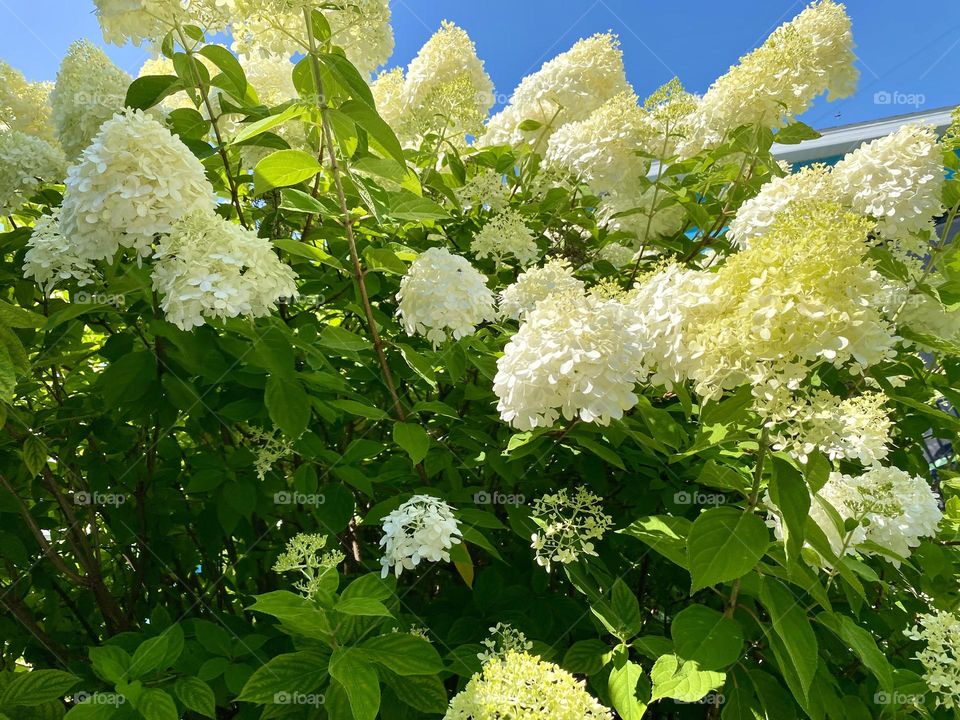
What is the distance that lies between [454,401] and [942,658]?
1.67m

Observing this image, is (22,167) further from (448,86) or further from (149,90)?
(448,86)

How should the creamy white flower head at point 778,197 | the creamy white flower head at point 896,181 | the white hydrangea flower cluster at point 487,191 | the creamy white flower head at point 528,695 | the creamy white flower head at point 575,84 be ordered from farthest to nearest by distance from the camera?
the creamy white flower head at point 575,84 < the white hydrangea flower cluster at point 487,191 < the creamy white flower head at point 896,181 < the creamy white flower head at point 778,197 < the creamy white flower head at point 528,695

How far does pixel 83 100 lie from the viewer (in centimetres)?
240

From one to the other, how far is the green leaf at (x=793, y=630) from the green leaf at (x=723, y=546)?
19cm

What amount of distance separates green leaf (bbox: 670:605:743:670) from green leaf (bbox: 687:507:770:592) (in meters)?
0.19

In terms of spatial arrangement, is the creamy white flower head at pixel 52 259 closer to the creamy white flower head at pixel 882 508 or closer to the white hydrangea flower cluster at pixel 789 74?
the creamy white flower head at pixel 882 508

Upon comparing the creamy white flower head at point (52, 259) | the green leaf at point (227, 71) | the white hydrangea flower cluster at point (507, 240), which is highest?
the green leaf at point (227, 71)

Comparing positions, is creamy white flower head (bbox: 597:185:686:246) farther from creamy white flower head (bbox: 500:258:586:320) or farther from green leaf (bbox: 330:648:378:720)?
green leaf (bbox: 330:648:378:720)

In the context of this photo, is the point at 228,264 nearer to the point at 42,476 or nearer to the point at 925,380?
the point at 42,476

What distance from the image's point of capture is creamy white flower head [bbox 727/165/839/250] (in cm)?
231

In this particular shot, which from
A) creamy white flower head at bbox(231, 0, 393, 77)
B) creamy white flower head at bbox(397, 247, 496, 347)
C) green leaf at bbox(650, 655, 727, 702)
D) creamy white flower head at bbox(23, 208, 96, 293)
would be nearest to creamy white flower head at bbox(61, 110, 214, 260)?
creamy white flower head at bbox(23, 208, 96, 293)

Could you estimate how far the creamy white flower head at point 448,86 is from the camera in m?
3.11

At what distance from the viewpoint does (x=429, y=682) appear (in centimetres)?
Result: 165

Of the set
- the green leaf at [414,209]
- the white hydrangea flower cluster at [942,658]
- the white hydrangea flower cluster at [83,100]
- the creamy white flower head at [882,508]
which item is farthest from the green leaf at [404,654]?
the white hydrangea flower cluster at [83,100]
